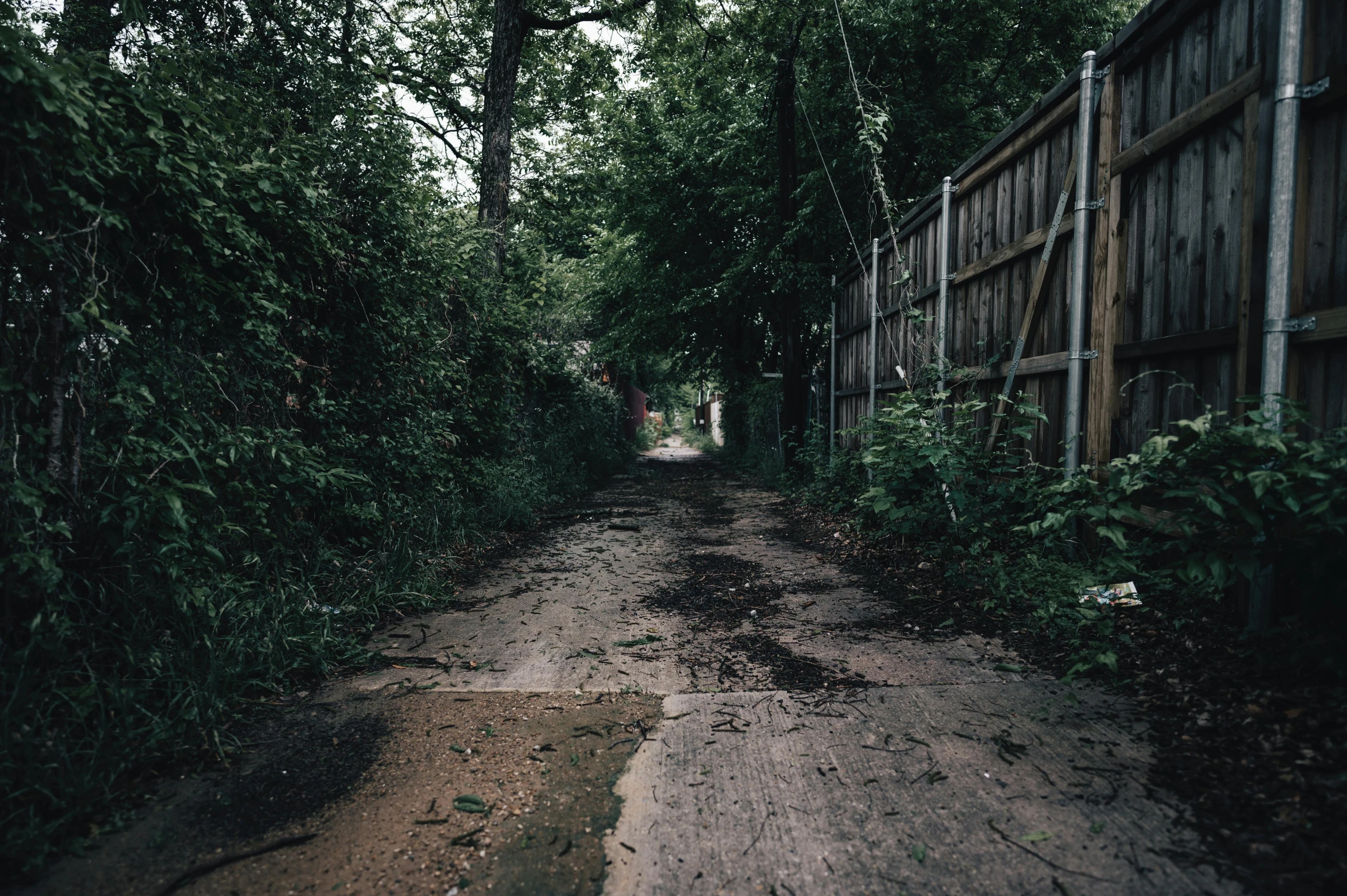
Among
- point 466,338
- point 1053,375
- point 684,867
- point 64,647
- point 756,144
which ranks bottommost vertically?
point 684,867

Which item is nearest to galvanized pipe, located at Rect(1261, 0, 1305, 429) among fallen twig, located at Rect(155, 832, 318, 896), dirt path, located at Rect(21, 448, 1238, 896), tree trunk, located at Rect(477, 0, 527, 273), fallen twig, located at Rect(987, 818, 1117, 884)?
dirt path, located at Rect(21, 448, 1238, 896)

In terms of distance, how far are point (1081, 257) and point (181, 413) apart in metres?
4.52

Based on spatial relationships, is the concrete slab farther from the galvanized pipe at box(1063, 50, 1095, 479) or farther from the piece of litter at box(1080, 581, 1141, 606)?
the galvanized pipe at box(1063, 50, 1095, 479)

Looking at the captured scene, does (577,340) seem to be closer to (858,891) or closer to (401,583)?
(401,583)

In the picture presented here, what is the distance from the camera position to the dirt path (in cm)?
169

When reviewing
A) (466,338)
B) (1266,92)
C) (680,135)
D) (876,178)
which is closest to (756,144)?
(680,135)

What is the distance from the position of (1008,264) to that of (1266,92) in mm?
2154

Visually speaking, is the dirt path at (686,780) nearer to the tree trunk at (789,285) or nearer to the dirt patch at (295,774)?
the dirt patch at (295,774)

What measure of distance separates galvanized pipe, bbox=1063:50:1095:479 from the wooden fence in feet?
0.10

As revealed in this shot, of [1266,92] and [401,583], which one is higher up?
[1266,92]

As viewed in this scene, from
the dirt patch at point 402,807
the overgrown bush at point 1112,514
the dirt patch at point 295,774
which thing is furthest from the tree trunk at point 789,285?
the dirt patch at point 295,774

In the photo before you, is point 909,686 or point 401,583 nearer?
point 909,686

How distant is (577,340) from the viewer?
13.4 metres

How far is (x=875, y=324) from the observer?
7.34 metres
